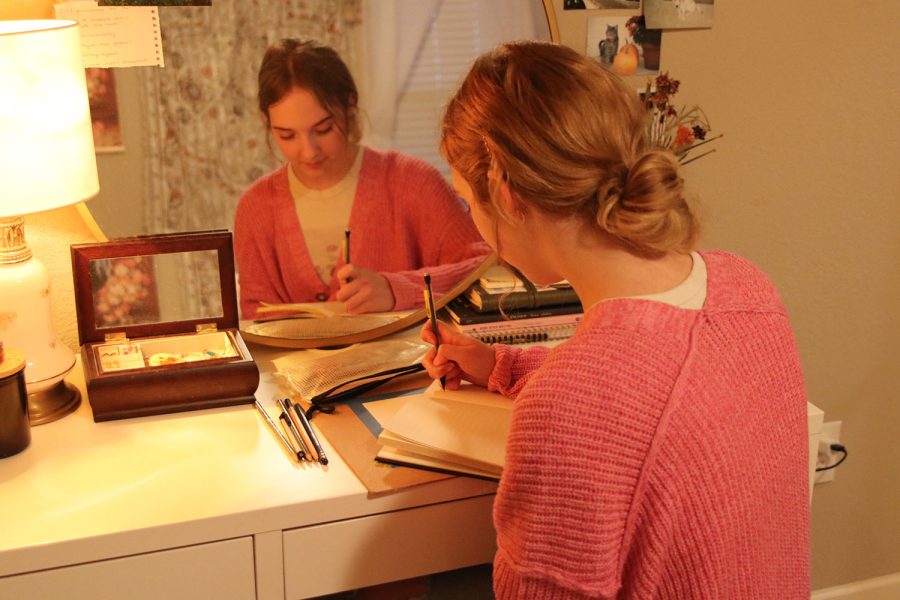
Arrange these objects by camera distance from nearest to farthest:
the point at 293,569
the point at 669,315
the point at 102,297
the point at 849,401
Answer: the point at 669,315, the point at 293,569, the point at 102,297, the point at 849,401

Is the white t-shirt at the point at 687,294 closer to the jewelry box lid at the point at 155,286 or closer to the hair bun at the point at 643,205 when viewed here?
the hair bun at the point at 643,205

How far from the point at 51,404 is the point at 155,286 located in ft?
0.75

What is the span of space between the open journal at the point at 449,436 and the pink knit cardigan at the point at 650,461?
0.17m

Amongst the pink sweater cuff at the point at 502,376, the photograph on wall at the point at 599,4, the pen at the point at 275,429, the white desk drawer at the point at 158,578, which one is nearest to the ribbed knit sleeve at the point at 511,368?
A: the pink sweater cuff at the point at 502,376

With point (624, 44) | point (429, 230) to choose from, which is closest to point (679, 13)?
point (624, 44)

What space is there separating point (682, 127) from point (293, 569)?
106 centimetres

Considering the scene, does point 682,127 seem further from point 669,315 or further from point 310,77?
point 669,315

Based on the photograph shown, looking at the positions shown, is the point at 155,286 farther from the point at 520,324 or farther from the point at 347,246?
the point at 520,324

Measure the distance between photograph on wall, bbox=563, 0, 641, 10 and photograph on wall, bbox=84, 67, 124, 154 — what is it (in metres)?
0.77

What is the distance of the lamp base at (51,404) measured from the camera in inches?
52.5

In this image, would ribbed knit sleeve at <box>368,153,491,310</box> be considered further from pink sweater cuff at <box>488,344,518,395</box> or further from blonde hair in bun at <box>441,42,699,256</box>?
blonde hair in bun at <box>441,42,699,256</box>

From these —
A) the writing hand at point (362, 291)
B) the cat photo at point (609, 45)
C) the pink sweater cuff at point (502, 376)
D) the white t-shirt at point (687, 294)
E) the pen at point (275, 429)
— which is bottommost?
the pen at point (275, 429)

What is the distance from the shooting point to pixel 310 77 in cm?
151

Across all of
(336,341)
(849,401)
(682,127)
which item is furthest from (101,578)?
(849,401)
